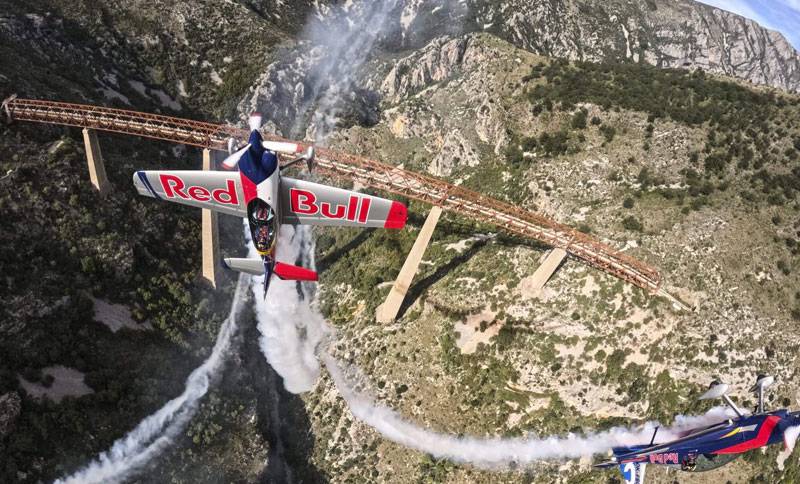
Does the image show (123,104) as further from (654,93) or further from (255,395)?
(654,93)

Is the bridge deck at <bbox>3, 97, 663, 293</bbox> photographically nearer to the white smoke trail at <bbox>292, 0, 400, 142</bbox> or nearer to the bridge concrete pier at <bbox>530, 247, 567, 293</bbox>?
the bridge concrete pier at <bbox>530, 247, 567, 293</bbox>

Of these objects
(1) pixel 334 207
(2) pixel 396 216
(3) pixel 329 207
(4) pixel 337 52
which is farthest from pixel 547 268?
(4) pixel 337 52

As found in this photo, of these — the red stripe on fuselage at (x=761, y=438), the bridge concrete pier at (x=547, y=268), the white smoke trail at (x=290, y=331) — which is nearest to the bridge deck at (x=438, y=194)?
the bridge concrete pier at (x=547, y=268)

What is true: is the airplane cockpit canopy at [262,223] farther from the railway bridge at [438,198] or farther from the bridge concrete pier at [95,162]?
the bridge concrete pier at [95,162]

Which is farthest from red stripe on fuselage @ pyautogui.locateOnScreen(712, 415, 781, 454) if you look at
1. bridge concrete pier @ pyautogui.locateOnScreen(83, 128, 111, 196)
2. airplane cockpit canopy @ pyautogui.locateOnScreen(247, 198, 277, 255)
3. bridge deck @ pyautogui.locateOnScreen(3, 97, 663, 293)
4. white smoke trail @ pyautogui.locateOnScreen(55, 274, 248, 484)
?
bridge concrete pier @ pyautogui.locateOnScreen(83, 128, 111, 196)

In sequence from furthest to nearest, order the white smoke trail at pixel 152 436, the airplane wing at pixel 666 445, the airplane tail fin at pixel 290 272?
the airplane tail fin at pixel 290 272
the white smoke trail at pixel 152 436
the airplane wing at pixel 666 445
